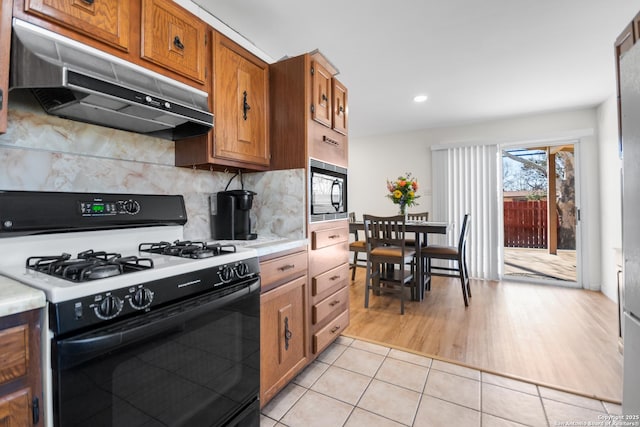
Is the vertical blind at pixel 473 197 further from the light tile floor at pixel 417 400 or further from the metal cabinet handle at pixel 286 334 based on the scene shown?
the metal cabinet handle at pixel 286 334

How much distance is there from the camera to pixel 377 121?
173 inches

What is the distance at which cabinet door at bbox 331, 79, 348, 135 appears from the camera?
2234 millimetres

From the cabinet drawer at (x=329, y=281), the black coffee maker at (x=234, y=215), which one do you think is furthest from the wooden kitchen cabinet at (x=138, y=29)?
the cabinet drawer at (x=329, y=281)

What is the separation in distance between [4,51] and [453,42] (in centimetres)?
261

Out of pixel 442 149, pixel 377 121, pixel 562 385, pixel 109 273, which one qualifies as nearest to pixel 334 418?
pixel 109 273

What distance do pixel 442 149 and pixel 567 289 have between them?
2546 mm

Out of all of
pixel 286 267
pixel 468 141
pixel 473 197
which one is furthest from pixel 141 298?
pixel 468 141

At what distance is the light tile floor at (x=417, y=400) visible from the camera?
1495 millimetres

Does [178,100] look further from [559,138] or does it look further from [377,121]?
[559,138]

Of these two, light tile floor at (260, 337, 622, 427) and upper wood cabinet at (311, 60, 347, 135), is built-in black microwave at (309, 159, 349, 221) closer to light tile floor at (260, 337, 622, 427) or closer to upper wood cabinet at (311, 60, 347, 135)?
upper wood cabinet at (311, 60, 347, 135)

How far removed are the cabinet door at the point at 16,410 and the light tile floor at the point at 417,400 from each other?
1067 mm

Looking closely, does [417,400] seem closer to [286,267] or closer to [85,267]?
[286,267]

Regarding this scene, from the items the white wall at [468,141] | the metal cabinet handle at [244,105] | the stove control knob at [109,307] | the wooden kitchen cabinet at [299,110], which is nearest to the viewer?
the stove control knob at [109,307]

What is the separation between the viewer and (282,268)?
1624mm
